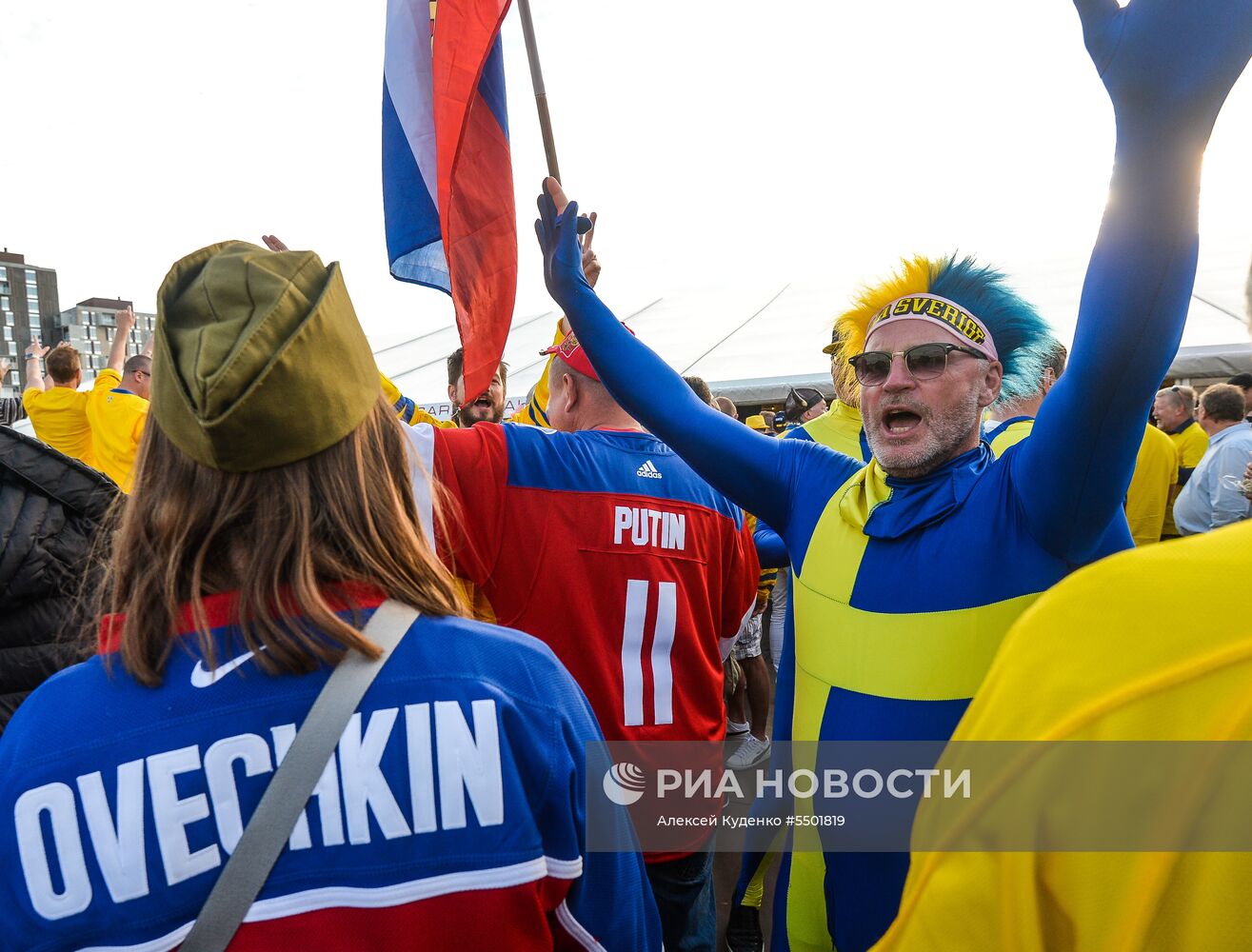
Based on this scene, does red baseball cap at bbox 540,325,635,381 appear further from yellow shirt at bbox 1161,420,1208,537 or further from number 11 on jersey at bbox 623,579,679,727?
yellow shirt at bbox 1161,420,1208,537

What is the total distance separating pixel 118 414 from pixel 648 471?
14.2 ft

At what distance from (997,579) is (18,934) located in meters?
1.60

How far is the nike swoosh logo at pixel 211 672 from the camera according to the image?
0.96 m

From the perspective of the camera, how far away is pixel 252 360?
994 millimetres

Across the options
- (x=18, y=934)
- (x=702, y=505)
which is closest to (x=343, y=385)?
(x=18, y=934)

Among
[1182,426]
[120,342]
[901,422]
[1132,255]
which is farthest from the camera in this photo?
[1182,426]

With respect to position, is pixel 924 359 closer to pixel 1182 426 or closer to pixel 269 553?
pixel 269 553

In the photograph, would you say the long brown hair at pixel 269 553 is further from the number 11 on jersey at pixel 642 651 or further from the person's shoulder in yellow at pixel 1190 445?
the person's shoulder in yellow at pixel 1190 445

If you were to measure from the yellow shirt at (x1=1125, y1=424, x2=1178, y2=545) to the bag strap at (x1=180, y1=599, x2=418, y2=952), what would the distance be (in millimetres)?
5719

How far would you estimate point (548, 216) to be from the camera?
2.47 m

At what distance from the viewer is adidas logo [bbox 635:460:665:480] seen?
2584 mm

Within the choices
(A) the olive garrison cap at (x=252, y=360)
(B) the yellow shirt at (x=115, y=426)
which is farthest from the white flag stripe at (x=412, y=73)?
(B) the yellow shirt at (x=115, y=426)

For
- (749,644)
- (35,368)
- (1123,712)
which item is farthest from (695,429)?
(35,368)

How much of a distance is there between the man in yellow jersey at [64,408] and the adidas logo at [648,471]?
16.4 ft
